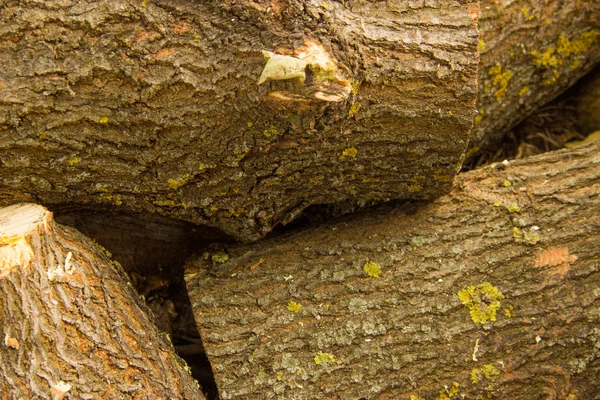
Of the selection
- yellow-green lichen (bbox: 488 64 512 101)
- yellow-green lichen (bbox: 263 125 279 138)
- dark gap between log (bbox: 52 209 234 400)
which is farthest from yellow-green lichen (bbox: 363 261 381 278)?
yellow-green lichen (bbox: 488 64 512 101)

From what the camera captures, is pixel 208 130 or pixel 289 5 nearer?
pixel 289 5

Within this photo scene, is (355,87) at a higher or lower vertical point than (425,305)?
higher

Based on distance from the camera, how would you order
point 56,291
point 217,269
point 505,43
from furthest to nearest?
point 505,43, point 217,269, point 56,291

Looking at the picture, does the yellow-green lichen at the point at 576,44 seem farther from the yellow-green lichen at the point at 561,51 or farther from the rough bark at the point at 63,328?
the rough bark at the point at 63,328

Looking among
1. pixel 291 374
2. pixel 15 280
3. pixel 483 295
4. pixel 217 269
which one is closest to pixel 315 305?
pixel 291 374

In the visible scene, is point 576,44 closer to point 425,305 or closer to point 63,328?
point 425,305

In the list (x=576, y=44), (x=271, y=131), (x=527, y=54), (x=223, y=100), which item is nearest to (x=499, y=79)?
(x=527, y=54)

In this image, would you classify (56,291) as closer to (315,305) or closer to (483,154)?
(315,305)
